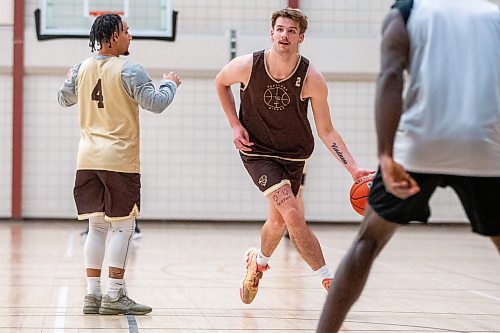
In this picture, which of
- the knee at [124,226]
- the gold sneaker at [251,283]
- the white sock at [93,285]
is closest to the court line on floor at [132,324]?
the white sock at [93,285]

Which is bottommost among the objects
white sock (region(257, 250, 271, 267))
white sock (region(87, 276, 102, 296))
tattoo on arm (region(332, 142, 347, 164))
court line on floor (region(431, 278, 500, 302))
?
court line on floor (region(431, 278, 500, 302))

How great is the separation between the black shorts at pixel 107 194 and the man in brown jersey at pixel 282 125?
74cm

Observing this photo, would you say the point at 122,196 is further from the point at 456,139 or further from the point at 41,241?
the point at 41,241

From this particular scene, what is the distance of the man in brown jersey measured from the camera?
18.7ft

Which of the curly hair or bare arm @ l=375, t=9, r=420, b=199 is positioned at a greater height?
the curly hair

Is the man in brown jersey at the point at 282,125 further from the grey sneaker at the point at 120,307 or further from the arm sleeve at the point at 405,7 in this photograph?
the arm sleeve at the point at 405,7

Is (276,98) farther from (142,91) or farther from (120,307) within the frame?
(120,307)

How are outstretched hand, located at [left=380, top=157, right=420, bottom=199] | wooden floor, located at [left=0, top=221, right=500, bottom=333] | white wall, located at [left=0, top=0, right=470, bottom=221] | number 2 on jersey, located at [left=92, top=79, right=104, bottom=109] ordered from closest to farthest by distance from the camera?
outstretched hand, located at [left=380, top=157, right=420, bottom=199], wooden floor, located at [left=0, top=221, right=500, bottom=333], number 2 on jersey, located at [left=92, top=79, right=104, bottom=109], white wall, located at [left=0, top=0, right=470, bottom=221]

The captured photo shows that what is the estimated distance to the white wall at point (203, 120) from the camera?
50.1ft

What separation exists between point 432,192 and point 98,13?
11.1m

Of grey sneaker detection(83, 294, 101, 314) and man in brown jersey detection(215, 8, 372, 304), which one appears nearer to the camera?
grey sneaker detection(83, 294, 101, 314)

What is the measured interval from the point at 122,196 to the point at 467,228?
35.9 feet

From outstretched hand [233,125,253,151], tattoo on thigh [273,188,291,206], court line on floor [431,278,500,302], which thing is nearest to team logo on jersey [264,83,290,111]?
outstretched hand [233,125,253,151]

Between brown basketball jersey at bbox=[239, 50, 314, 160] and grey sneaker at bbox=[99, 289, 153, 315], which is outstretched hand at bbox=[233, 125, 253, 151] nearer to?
brown basketball jersey at bbox=[239, 50, 314, 160]
